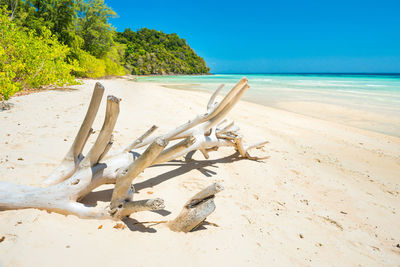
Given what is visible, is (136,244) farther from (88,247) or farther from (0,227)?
(0,227)

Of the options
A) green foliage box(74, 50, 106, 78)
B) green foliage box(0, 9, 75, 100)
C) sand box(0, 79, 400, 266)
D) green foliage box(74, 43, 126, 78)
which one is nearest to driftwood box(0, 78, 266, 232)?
sand box(0, 79, 400, 266)

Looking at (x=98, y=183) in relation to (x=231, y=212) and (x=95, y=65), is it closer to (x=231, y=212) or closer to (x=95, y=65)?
(x=231, y=212)

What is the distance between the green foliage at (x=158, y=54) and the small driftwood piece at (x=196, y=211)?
231ft

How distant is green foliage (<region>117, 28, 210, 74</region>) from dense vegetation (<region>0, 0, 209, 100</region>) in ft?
1.07


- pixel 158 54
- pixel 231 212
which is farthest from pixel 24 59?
pixel 158 54

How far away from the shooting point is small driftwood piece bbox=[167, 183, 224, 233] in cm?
206

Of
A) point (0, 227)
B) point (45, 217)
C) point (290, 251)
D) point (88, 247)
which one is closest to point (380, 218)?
point (290, 251)

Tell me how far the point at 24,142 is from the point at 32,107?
3.36 m

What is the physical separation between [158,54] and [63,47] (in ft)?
240

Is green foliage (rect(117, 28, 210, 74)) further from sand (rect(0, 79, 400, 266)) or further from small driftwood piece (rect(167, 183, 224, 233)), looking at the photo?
small driftwood piece (rect(167, 183, 224, 233))

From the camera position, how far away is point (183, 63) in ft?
298

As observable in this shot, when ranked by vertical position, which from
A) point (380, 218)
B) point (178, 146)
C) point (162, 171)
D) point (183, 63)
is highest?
point (183, 63)

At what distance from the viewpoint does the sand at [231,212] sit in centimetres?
180

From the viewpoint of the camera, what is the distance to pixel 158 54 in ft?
→ 264
